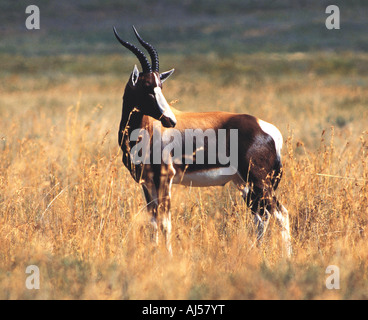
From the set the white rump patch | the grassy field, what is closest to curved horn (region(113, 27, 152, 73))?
the grassy field

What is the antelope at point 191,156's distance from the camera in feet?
19.7

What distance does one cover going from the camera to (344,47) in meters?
47.0

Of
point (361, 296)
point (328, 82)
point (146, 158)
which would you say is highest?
point (328, 82)

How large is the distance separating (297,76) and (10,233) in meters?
26.1

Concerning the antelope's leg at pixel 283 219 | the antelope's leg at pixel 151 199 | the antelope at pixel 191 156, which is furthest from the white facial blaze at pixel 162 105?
the antelope's leg at pixel 283 219

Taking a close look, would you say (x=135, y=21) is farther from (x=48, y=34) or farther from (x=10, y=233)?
(x=10, y=233)

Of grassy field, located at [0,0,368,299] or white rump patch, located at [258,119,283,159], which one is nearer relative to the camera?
grassy field, located at [0,0,368,299]

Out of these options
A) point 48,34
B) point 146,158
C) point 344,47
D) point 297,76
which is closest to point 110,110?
point 146,158

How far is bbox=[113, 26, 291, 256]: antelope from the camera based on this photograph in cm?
602
